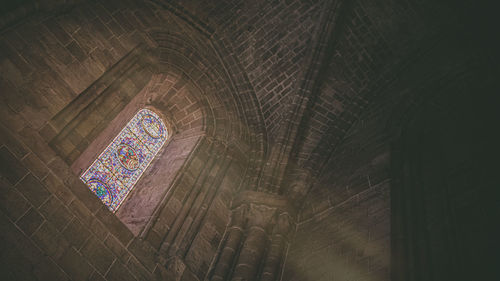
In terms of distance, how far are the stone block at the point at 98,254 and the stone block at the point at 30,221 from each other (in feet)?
1.73

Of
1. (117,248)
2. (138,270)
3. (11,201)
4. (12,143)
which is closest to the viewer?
(11,201)

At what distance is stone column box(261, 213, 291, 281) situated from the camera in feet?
19.4

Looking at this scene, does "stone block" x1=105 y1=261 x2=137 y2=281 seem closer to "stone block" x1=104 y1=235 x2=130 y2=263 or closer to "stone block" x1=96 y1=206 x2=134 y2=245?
"stone block" x1=104 y1=235 x2=130 y2=263

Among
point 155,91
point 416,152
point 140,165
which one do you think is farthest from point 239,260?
point 155,91

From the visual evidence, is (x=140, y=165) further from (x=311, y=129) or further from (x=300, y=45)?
(x=300, y=45)

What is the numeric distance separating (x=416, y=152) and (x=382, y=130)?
127 centimetres

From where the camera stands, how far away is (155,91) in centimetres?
805

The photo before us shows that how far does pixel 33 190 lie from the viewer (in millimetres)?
3732

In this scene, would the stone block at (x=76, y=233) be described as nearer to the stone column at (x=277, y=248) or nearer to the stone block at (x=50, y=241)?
the stone block at (x=50, y=241)

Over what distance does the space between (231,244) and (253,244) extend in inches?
14.5

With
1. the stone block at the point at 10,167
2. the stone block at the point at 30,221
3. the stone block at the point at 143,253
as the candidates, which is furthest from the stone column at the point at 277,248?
the stone block at the point at 10,167

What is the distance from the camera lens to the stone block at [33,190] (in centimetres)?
365

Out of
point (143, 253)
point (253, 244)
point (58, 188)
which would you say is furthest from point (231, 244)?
point (58, 188)

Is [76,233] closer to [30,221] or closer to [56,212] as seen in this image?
[56,212]
